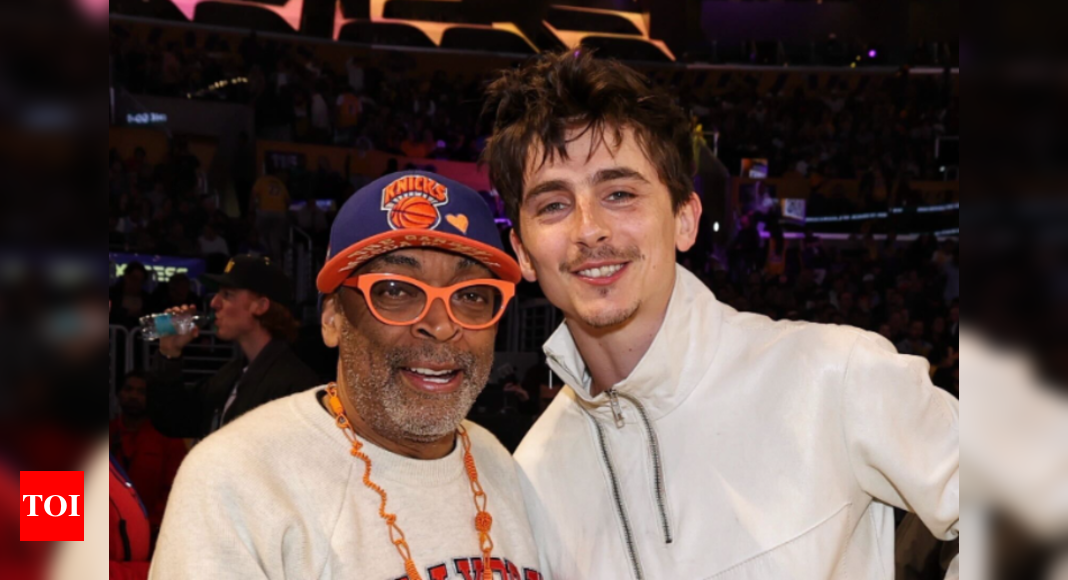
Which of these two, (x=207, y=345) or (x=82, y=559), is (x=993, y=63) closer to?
(x=82, y=559)

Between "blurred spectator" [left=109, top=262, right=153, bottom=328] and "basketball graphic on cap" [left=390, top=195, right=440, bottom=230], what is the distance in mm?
6278

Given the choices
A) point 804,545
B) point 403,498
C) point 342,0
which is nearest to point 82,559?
point 403,498

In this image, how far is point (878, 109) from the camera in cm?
1639

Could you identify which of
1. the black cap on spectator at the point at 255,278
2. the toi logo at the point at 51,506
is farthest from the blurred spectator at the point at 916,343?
the toi logo at the point at 51,506

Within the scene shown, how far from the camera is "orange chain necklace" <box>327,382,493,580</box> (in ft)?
5.90

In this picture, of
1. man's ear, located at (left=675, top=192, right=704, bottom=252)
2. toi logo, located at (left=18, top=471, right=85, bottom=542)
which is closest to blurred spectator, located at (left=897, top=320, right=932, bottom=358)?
man's ear, located at (left=675, top=192, right=704, bottom=252)

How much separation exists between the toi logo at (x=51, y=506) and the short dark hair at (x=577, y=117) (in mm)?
1478

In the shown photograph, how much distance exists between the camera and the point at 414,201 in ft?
6.74

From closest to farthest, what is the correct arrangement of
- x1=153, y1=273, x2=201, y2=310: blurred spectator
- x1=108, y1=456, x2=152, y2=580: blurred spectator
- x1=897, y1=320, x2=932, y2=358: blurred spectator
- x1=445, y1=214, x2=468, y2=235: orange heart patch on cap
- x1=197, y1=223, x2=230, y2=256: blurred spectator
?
1. x1=445, y1=214, x2=468, y2=235: orange heart patch on cap
2. x1=108, y1=456, x2=152, y2=580: blurred spectator
3. x1=153, y1=273, x2=201, y2=310: blurred spectator
4. x1=197, y1=223, x2=230, y2=256: blurred spectator
5. x1=897, y1=320, x2=932, y2=358: blurred spectator

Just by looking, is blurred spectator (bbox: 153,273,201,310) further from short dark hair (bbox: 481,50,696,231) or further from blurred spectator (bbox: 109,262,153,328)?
short dark hair (bbox: 481,50,696,231)

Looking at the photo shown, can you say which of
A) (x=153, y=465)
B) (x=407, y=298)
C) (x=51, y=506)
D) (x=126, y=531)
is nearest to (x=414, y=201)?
(x=407, y=298)

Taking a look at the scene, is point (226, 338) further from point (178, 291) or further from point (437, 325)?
point (178, 291)

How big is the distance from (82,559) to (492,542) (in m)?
1.11

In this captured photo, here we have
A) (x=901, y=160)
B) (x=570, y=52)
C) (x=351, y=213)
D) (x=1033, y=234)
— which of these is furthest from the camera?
(x=901, y=160)
